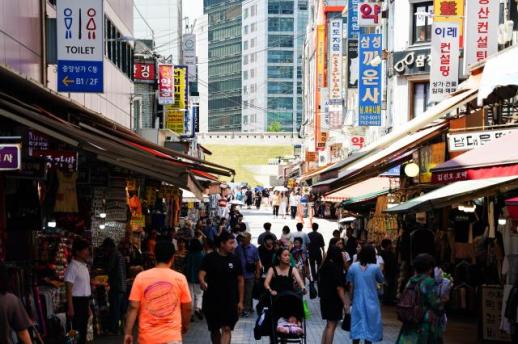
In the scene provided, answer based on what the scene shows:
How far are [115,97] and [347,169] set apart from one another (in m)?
9.08

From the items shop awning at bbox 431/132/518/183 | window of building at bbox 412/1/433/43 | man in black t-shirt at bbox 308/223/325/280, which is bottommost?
man in black t-shirt at bbox 308/223/325/280

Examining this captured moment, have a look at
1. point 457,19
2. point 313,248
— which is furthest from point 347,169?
point 457,19

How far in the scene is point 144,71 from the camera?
111ft

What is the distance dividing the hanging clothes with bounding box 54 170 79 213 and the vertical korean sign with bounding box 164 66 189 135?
22982 millimetres

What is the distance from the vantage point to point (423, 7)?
28.7 m

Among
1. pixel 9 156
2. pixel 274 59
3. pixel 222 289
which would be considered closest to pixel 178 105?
pixel 222 289

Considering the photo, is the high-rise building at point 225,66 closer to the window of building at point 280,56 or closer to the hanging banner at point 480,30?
the window of building at point 280,56

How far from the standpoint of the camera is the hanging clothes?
1497 centimetres

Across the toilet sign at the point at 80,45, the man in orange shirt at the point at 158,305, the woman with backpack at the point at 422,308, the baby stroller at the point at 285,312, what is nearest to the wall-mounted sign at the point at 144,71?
the toilet sign at the point at 80,45

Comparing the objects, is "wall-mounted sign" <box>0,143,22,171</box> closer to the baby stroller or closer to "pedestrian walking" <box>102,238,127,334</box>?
the baby stroller

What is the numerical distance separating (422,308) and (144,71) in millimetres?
25999

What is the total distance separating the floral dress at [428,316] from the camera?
909cm

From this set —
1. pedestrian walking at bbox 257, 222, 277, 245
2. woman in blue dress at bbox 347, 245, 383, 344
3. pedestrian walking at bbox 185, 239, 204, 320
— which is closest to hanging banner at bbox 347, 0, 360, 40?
pedestrian walking at bbox 257, 222, 277, 245

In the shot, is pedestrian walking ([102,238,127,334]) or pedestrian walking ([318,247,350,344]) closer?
pedestrian walking ([318,247,350,344])
